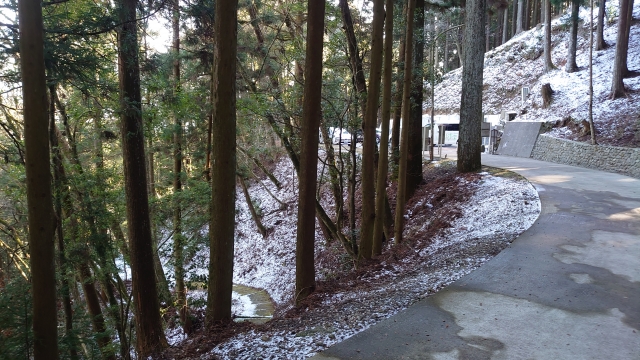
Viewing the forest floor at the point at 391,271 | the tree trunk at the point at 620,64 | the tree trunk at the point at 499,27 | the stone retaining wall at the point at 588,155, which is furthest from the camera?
the tree trunk at the point at 499,27

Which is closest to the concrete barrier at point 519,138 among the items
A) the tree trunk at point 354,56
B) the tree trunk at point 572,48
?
the tree trunk at point 572,48

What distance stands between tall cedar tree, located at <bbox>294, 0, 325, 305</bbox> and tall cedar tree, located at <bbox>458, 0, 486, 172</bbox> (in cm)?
775

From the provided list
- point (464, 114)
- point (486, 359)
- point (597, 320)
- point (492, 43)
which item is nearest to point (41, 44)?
point (486, 359)

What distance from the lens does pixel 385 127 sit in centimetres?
877

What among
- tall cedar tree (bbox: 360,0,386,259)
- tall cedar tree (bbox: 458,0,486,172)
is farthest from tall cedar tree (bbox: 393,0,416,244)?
tall cedar tree (bbox: 458,0,486,172)

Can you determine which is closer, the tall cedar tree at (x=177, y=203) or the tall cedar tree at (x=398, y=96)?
the tall cedar tree at (x=177, y=203)

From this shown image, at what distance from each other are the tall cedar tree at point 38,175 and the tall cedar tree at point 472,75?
1165cm

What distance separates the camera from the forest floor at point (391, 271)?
4.85 meters

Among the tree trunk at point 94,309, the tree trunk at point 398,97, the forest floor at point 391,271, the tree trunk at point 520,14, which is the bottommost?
the tree trunk at point 94,309

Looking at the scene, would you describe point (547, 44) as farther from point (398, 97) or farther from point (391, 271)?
point (391, 271)

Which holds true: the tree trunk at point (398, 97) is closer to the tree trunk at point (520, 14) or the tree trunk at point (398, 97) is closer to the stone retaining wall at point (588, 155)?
the stone retaining wall at point (588, 155)

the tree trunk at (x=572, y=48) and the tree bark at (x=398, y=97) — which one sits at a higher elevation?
the tree trunk at (x=572, y=48)

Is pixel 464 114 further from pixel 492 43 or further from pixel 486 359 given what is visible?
pixel 492 43

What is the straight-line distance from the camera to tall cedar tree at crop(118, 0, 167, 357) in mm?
7340
